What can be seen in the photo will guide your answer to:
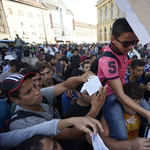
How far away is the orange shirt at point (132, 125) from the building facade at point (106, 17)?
33613 millimetres

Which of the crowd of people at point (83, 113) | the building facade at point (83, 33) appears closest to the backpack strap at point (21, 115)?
the crowd of people at point (83, 113)

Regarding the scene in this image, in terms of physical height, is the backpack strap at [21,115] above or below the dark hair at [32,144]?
above

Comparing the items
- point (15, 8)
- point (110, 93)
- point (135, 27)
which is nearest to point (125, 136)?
point (110, 93)

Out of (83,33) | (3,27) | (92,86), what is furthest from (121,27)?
(83,33)

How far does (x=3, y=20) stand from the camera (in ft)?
105

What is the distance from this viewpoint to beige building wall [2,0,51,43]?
33.4 m

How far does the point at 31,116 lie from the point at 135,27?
4.30ft

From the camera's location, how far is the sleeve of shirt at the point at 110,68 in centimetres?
120

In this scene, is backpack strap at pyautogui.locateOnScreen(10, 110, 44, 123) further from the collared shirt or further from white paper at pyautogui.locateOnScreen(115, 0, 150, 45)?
white paper at pyautogui.locateOnScreen(115, 0, 150, 45)

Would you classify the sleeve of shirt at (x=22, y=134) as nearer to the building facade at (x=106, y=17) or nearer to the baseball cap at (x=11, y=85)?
the baseball cap at (x=11, y=85)

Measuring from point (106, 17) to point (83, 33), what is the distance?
3344cm

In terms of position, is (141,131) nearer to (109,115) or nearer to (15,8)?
(109,115)

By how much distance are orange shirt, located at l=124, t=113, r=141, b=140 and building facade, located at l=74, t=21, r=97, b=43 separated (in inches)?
2391

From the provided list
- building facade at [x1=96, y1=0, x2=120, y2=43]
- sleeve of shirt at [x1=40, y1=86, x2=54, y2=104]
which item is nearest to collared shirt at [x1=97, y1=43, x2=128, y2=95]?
sleeve of shirt at [x1=40, y1=86, x2=54, y2=104]
